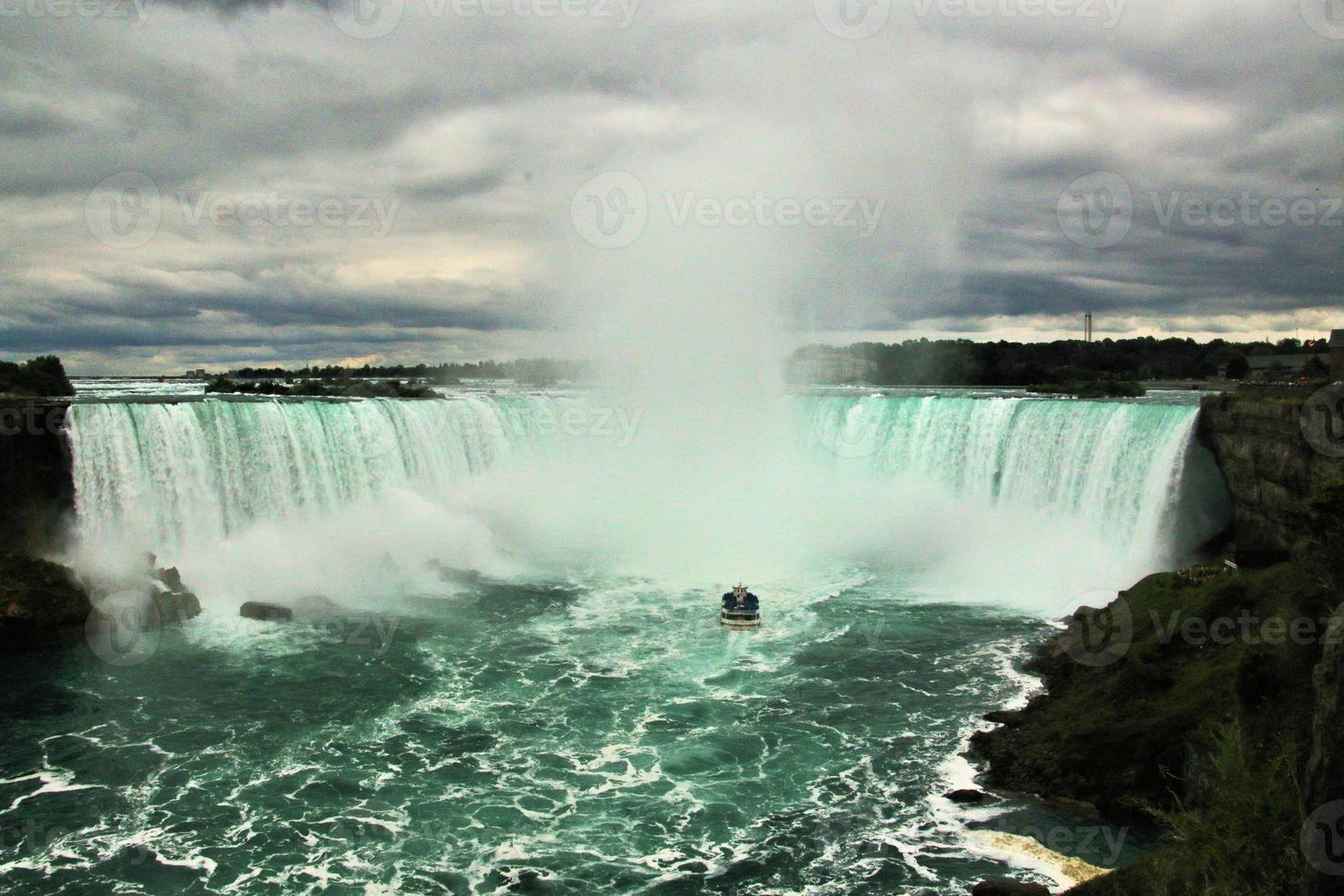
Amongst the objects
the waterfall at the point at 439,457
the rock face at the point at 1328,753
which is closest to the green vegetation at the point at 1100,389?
the waterfall at the point at 439,457

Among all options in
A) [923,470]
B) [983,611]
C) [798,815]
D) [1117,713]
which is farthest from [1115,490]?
[798,815]

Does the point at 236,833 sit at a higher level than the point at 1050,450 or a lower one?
lower

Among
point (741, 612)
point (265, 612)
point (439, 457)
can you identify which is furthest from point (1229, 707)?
point (439, 457)

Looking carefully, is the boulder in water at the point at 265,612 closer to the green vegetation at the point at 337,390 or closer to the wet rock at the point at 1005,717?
the green vegetation at the point at 337,390

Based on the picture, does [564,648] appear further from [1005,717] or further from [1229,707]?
[1229,707]

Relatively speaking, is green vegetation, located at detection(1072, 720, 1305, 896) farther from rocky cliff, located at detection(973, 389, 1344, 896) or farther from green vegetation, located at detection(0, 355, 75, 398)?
green vegetation, located at detection(0, 355, 75, 398)

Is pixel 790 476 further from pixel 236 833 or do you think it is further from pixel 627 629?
pixel 236 833
